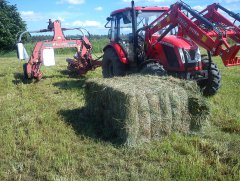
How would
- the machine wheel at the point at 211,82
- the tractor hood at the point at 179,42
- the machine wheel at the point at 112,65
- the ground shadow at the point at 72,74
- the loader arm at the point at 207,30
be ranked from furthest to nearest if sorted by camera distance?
the ground shadow at the point at 72,74
the machine wheel at the point at 112,65
the machine wheel at the point at 211,82
the tractor hood at the point at 179,42
the loader arm at the point at 207,30

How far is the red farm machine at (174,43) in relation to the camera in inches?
268

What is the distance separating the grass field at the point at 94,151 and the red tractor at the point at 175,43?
41.5 inches

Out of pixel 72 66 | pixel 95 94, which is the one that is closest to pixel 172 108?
pixel 95 94

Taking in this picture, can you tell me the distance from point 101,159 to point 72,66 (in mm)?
7957

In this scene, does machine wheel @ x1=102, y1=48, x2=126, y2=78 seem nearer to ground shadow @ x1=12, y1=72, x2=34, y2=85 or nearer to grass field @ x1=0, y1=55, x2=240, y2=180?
grass field @ x1=0, y1=55, x2=240, y2=180

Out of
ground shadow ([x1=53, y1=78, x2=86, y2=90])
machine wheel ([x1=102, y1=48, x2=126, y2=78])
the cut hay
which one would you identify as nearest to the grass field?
the cut hay

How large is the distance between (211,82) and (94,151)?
13.5 ft

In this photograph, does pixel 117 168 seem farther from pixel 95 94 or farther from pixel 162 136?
pixel 95 94

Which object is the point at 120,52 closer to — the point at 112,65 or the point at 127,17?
the point at 112,65

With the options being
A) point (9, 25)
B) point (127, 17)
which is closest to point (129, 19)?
point (127, 17)

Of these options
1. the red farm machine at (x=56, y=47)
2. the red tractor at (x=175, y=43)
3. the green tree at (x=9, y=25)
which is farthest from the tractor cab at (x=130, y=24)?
the green tree at (x=9, y=25)

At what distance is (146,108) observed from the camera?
5352 millimetres

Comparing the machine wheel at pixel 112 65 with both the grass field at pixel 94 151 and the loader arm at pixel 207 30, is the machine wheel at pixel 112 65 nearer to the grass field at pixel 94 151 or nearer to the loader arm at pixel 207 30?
the loader arm at pixel 207 30

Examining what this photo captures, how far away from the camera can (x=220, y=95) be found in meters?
8.46
